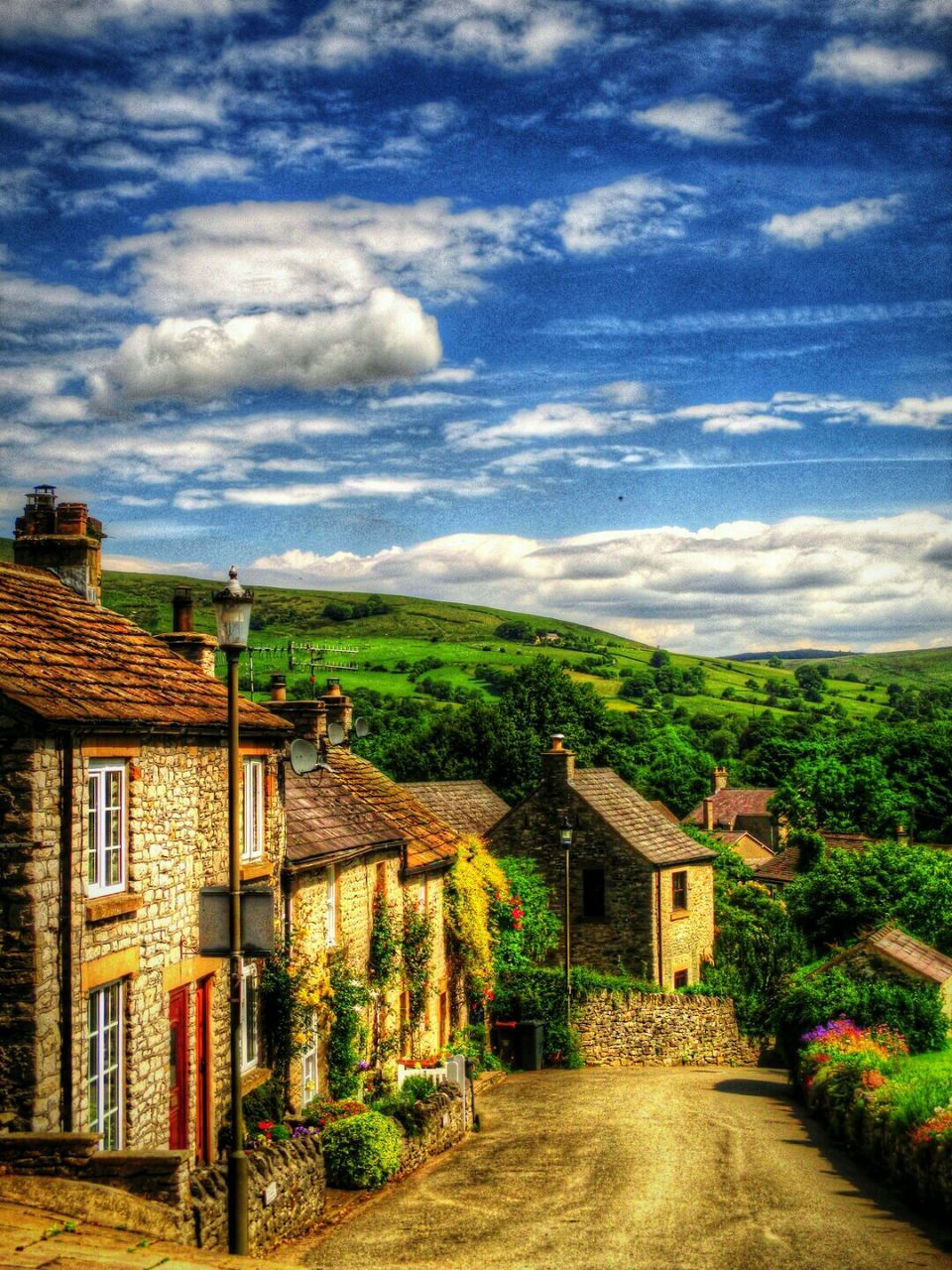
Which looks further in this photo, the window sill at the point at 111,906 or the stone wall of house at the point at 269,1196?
the window sill at the point at 111,906

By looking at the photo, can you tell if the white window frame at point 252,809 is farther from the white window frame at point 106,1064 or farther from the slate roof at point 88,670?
the white window frame at point 106,1064

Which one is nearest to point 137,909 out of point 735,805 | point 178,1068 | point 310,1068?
point 178,1068

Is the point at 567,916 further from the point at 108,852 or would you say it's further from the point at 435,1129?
the point at 108,852

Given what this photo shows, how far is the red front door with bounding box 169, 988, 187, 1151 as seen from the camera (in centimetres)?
1570

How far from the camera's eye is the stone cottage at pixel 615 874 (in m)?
40.5

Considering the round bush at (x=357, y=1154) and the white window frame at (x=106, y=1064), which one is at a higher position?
the white window frame at (x=106, y=1064)

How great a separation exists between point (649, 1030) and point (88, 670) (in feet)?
85.8

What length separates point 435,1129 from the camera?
21500 mm

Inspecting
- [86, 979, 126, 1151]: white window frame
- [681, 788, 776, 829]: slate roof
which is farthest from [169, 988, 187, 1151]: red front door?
[681, 788, 776, 829]: slate roof

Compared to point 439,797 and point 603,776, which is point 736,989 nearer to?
point 603,776

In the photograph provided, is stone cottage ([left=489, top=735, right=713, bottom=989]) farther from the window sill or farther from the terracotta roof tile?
the window sill

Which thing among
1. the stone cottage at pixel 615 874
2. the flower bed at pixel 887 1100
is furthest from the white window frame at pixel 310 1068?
the stone cottage at pixel 615 874

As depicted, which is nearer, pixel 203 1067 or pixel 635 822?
pixel 203 1067

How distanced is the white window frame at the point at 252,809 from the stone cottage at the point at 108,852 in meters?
0.03
